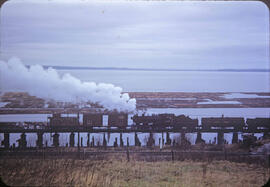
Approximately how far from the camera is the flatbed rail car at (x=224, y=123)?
4281 mm

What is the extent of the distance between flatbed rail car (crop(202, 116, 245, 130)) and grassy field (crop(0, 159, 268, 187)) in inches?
22.2

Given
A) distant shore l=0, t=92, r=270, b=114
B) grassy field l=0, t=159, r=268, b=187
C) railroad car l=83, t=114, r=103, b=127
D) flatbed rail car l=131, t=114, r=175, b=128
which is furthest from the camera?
flatbed rail car l=131, t=114, r=175, b=128

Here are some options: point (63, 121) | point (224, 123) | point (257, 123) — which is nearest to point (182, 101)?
point (224, 123)

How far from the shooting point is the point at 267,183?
3625 millimetres

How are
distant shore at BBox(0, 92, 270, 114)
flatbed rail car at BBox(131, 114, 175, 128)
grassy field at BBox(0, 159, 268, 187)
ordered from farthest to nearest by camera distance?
flatbed rail car at BBox(131, 114, 175, 128), distant shore at BBox(0, 92, 270, 114), grassy field at BBox(0, 159, 268, 187)

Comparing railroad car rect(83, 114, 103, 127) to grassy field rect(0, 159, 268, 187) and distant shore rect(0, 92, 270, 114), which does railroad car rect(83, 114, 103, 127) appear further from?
grassy field rect(0, 159, 268, 187)

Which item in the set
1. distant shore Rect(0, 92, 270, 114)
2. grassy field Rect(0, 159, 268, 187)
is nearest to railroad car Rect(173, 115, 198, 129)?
distant shore Rect(0, 92, 270, 114)

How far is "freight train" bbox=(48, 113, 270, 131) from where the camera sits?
164 inches

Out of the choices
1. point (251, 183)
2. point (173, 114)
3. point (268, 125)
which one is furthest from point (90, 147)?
point (268, 125)

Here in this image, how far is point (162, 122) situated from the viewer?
4324 millimetres

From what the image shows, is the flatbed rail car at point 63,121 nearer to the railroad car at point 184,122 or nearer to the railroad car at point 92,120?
the railroad car at point 92,120

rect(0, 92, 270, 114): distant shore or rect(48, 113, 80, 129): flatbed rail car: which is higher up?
rect(0, 92, 270, 114): distant shore

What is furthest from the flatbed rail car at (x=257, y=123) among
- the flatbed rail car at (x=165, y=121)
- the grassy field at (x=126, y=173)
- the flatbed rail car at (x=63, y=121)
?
the flatbed rail car at (x=63, y=121)

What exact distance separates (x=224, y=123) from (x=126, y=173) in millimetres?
1663
